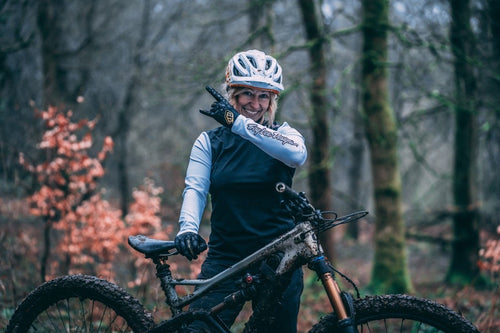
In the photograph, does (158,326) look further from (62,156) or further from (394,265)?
(394,265)

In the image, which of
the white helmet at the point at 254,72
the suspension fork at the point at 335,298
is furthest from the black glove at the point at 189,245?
the white helmet at the point at 254,72

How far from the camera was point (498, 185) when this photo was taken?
12102 millimetres

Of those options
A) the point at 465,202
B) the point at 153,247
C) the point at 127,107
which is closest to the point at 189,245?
the point at 153,247

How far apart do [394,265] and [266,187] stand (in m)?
6.64

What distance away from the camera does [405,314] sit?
8.07ft

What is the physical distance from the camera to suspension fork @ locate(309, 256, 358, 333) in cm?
239

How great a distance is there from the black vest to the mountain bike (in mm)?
200

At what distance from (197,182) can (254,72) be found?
2.52 feet

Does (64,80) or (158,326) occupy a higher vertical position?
(64,80)

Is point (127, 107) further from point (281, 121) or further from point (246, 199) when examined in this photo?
point (246, 199)

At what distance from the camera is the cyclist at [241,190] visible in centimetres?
271

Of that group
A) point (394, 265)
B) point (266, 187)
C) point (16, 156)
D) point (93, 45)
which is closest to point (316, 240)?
point (266, 187)

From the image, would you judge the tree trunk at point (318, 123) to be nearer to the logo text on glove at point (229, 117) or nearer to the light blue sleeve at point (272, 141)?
the light blue sleeve at point (272, 141)

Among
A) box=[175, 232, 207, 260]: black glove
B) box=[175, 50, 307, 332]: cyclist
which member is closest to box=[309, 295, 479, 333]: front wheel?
box=[175, 50, 307, 332]: cyclist
